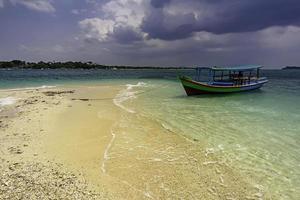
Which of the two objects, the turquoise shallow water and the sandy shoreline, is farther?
the turquoise shallow water

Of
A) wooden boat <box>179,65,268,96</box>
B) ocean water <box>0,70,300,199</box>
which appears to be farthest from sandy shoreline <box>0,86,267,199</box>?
wooden boat <box>179,65,268,96</box>

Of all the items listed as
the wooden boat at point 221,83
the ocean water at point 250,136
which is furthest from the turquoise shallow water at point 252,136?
the wooden boat at point 221,83

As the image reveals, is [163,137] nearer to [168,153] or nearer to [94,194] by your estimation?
[168,153]

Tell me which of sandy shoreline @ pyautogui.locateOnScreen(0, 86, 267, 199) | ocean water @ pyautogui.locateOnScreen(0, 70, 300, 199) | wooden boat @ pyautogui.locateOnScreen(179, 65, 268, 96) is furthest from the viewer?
wooden boat @ pyautogui.locateOnScreen(179, 65, 268, 96)

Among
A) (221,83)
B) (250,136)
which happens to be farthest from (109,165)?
(221,83)

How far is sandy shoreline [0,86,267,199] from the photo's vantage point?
5.52 metres

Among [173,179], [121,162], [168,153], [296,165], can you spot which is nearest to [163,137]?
[168,153]

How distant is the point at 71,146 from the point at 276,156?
20.1 ft

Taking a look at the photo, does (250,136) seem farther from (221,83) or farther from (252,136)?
(221,83)

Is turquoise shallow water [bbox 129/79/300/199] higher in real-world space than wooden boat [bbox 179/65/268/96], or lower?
lower

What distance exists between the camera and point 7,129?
10.2m

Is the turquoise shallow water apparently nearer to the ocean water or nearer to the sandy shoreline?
the ocean water

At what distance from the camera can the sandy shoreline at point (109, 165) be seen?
18.1 feet

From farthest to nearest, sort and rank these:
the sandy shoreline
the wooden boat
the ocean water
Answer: the wooden boat, the ocean water, the sandy shoreline
